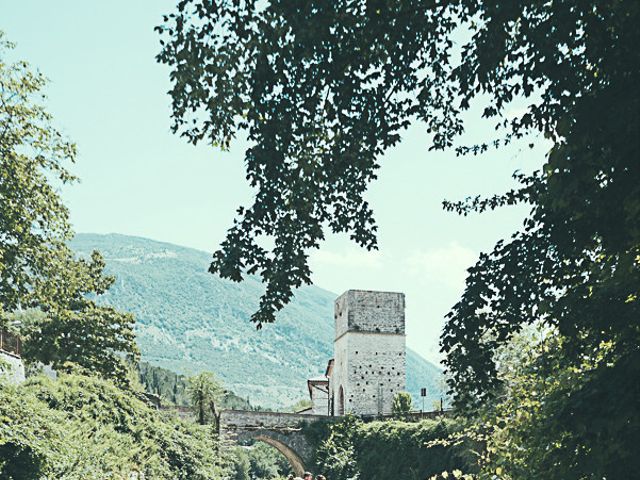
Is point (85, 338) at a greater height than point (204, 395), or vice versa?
point (85, 338)

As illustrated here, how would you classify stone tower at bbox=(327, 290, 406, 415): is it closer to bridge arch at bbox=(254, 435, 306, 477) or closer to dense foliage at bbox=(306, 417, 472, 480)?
bridge arch at bbox=(254, 435, 306, 477)

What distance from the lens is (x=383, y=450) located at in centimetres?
3547

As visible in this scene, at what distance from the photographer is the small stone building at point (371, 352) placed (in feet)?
159

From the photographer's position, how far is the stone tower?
1911 inches

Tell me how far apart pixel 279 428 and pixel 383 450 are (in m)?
10.5

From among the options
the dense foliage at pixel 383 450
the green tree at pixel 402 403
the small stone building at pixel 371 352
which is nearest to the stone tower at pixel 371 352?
the small stone building at pixel 371 352

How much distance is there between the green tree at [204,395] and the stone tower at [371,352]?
1310 centimetres

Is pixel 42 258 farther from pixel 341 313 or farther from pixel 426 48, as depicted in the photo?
pixel 341 313

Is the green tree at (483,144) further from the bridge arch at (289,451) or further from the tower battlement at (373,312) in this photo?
the tower battlement at (373,312)

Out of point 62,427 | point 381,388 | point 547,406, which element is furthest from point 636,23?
point 381,388

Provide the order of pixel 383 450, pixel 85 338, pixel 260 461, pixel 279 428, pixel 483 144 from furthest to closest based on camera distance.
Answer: pixel 260 461 < pixel 279 428 < pixel 383 450 < pixel 85 338 < pixel 483 144

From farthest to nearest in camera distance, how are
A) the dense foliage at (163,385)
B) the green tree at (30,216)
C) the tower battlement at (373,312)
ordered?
the dense foliage at (163,385)
the tower battlement at (373,312)
the green tree at (30,216)

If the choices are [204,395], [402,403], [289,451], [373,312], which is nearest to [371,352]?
[373,312]

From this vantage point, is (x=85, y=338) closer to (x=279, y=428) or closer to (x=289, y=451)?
(x=279, y=428)
